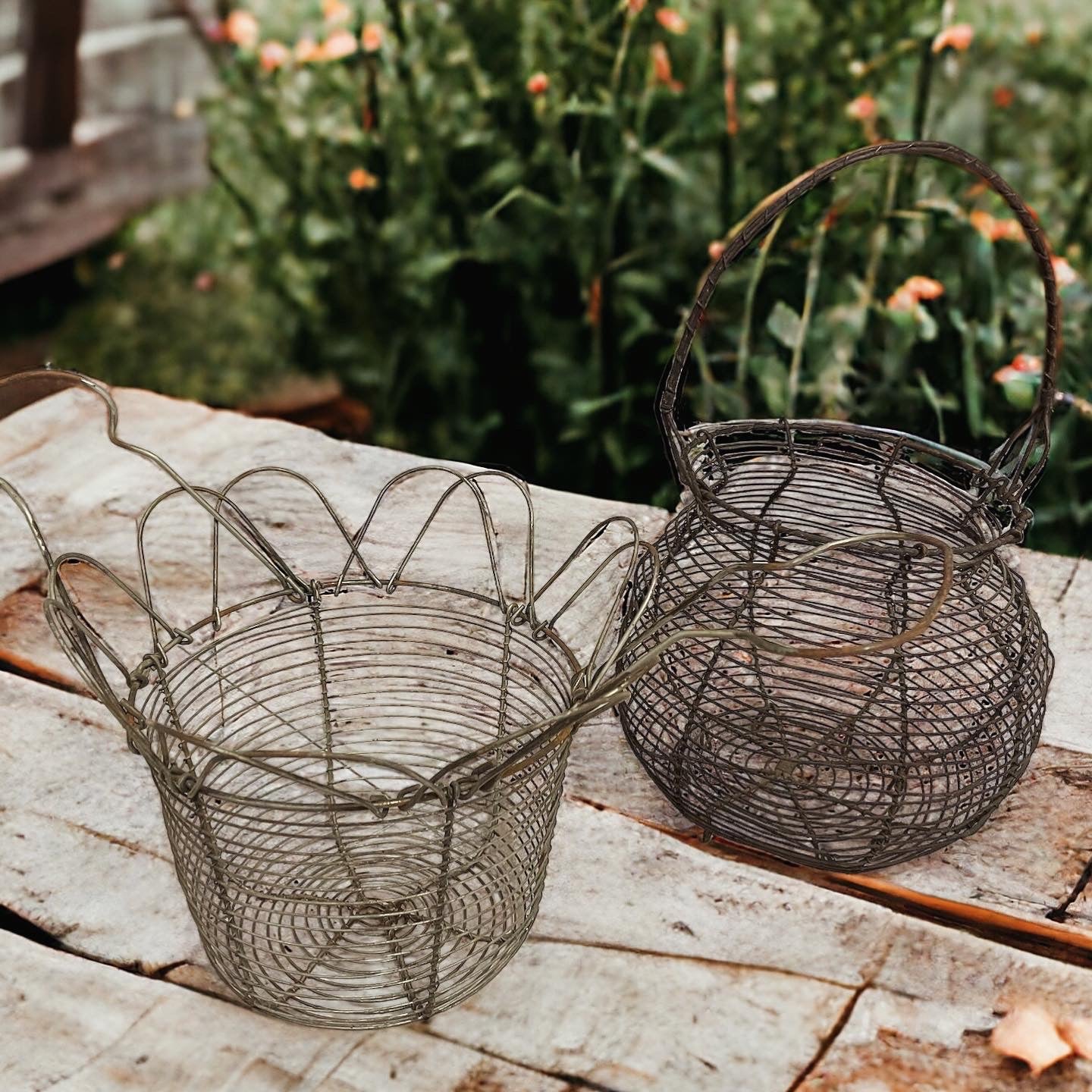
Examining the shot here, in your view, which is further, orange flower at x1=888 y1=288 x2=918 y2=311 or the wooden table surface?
orange flower at x1=888 y1=288 x2=918 y2=311

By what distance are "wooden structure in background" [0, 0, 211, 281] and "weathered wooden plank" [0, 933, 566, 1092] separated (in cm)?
190

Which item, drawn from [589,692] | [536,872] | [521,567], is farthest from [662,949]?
[521,567]

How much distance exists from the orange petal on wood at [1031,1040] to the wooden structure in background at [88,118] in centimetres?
212

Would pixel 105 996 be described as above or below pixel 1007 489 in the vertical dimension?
below

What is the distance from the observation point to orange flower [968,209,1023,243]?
1.78 meters

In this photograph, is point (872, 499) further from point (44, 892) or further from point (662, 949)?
point (44, 892)

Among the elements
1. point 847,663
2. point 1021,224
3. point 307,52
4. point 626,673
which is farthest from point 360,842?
point 307,52

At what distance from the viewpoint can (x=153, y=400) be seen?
71.6 inches

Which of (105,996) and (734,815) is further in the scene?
(734,815)

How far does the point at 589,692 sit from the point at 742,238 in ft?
1.34

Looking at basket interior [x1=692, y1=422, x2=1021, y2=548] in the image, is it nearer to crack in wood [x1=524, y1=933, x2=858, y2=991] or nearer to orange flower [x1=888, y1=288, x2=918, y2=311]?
crack in wood [x1=524, y1=933, x2=858, y2=991]

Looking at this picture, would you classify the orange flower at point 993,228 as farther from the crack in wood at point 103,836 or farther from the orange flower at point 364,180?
the crack in wood at point 103,836

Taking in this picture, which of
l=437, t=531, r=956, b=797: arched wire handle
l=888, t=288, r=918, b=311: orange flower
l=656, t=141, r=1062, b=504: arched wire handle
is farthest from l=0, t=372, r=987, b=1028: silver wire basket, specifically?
l=888, t=288, r=918, b=311: orange flower

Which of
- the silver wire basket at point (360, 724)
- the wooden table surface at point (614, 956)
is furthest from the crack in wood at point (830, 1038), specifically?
the silver wire basket at point (360, 724)
